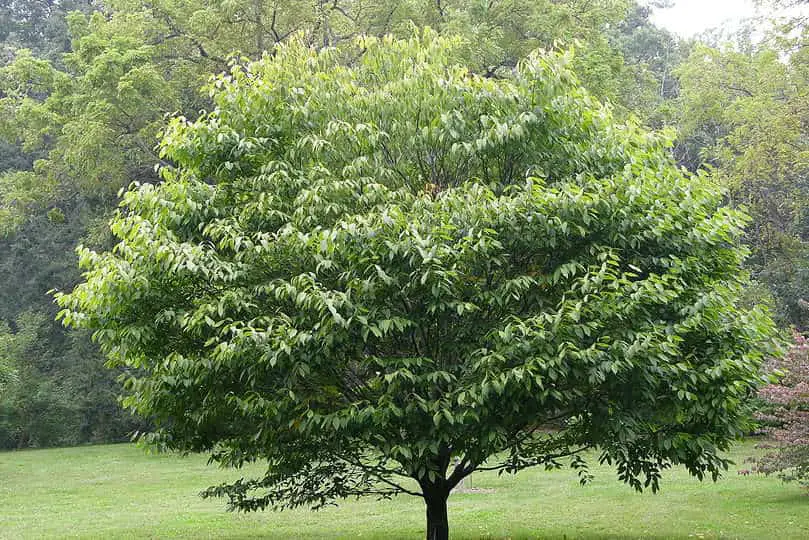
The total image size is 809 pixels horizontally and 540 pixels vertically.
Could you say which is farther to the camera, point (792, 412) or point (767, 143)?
point (767, 143)

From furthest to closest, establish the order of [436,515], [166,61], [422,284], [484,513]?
[166,61] < [484,513] < [436,515] < [422,284]

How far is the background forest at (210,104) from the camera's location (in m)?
23.7

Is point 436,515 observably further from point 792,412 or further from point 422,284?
point 792,412

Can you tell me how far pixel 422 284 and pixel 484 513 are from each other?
9.56 meters

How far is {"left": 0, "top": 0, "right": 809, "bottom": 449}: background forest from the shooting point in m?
23.7

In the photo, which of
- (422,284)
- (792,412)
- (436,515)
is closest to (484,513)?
(792,412)

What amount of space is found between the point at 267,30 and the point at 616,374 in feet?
62.1

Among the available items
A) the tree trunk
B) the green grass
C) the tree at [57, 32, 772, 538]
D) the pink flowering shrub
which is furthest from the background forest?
the tree trunk

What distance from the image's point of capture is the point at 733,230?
8758mm

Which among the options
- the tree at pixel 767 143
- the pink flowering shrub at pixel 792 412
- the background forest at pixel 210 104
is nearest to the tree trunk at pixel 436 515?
the pink flowering shrub at pixel 792 412

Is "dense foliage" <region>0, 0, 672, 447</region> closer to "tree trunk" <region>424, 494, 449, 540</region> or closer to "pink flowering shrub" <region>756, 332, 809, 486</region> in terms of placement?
"pink flowering shrub" <region>756, 332, 809, 486</region>

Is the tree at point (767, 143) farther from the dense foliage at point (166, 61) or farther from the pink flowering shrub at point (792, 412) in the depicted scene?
Result: the pink flowering shrub at point (792, 412)

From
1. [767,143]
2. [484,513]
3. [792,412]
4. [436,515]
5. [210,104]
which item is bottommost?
[484,513]

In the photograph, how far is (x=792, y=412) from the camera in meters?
13.8
